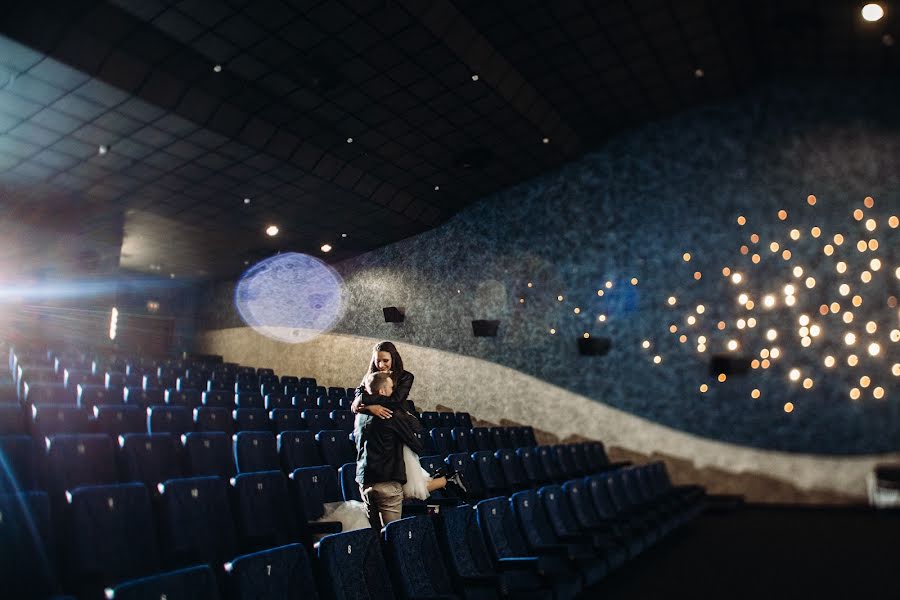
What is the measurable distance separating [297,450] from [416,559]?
1606 mm

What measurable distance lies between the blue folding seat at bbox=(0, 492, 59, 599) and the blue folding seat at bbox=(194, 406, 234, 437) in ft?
6.99

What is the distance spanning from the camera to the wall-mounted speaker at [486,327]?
8719 mm

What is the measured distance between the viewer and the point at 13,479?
2666mm

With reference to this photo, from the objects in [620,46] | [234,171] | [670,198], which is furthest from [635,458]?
[234,171]

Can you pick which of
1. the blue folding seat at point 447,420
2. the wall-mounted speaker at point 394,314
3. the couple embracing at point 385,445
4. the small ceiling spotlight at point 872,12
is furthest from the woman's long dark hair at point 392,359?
the wall-mounted speaker at point 394,314

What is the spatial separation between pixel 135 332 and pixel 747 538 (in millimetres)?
12209

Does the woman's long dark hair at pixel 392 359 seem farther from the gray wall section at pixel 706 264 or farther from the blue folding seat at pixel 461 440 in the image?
the gray wall section at pixel 706 264

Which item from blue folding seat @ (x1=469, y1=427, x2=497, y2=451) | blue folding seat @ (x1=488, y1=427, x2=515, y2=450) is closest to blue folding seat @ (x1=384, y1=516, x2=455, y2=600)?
blue folding seat @ (x1=469, y1=427, x2=497, y2=451)

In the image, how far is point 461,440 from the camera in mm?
5781

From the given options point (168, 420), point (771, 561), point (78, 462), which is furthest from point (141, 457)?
point (771, 561)

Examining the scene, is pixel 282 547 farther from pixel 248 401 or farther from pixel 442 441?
pixel 248 401

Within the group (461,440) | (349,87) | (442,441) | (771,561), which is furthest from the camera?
(349,87)

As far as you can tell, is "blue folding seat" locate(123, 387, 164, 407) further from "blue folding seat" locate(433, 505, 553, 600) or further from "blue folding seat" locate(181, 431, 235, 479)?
"blue folding seat" locate(433, 505, 553, 600)

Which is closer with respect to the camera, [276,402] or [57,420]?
[57,420]
